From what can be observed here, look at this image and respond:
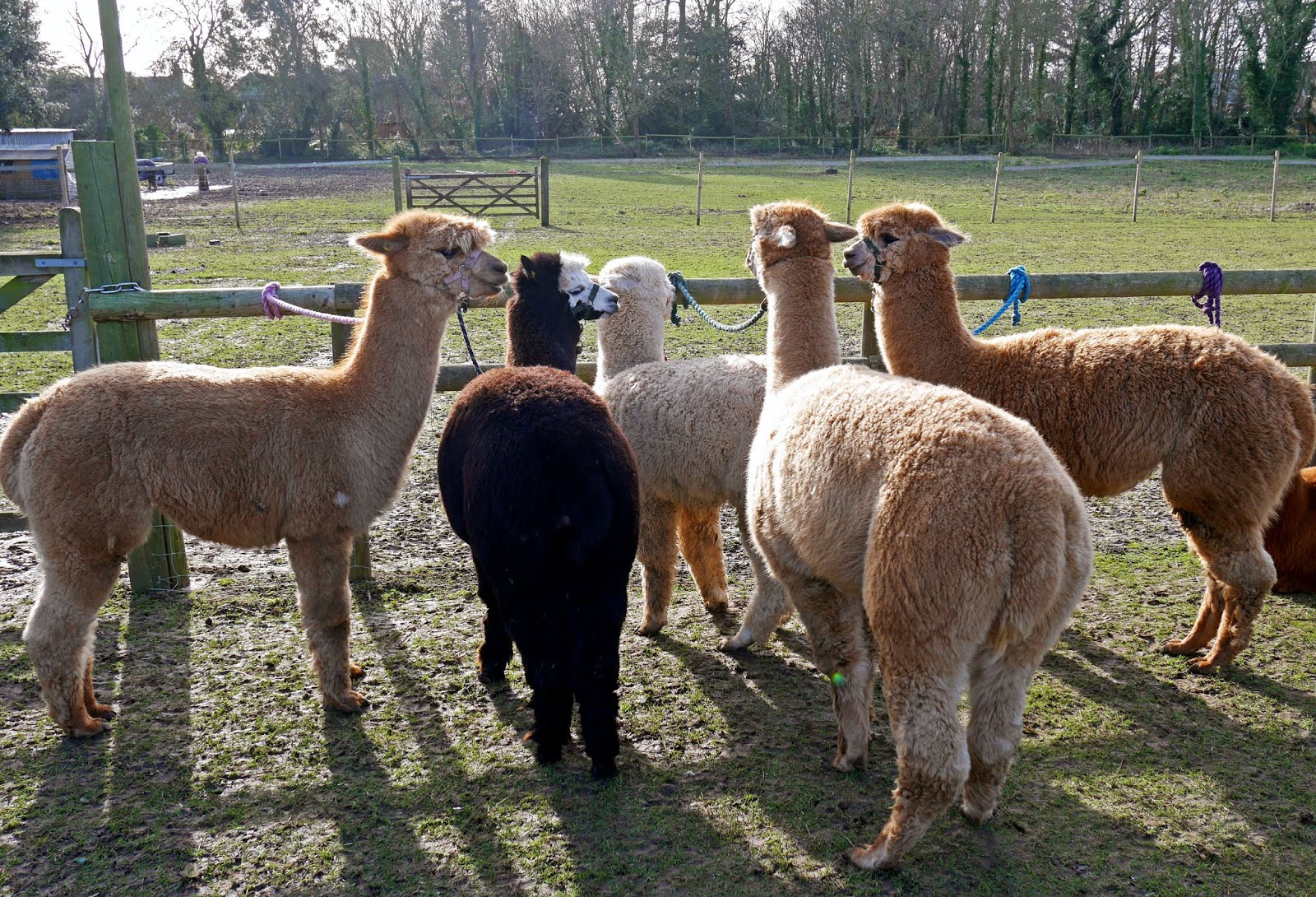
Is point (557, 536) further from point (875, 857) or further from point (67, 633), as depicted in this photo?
point (67, 633)

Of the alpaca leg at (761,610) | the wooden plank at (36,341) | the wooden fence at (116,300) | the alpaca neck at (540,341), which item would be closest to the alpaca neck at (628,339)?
the wooden fence at (116,300)

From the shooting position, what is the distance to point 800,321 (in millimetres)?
4164

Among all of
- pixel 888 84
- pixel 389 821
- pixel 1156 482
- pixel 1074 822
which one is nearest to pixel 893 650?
pixel 1074 822

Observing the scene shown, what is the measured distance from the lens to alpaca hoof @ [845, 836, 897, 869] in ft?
9.41

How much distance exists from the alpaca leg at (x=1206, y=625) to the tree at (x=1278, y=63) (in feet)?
147

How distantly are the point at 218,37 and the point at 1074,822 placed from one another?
58.1 m

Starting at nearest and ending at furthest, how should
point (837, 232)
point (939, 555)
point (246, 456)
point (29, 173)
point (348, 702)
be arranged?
1. point (939, 555)
2. point (246, 456)
3. point (348, 702)
4. point (837, 232)
5. point (29, 173)

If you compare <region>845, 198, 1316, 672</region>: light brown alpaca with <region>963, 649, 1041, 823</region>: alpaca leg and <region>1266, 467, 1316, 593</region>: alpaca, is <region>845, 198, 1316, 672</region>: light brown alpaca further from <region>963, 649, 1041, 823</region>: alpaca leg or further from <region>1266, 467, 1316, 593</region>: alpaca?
<region>963, 649, 1041, 823</region>: alpaca leg

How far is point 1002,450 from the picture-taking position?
8.99 feet

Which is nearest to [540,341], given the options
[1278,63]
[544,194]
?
[544,194]

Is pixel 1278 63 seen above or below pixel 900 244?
above

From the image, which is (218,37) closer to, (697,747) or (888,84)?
(888,84)

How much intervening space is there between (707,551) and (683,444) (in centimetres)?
67

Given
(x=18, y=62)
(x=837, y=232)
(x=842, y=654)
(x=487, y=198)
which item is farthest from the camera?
(x=18, y=62)
